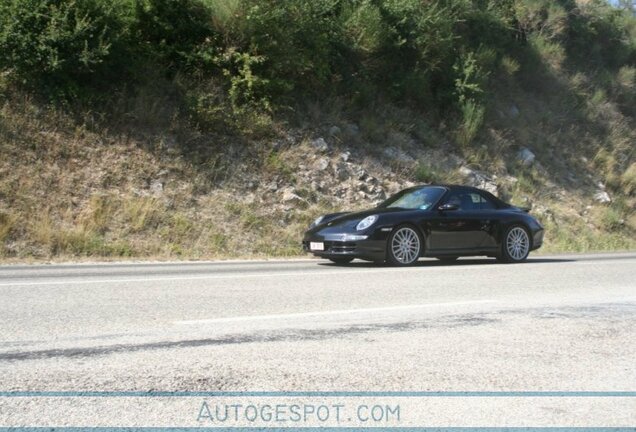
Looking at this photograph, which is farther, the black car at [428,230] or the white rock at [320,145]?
the white rock at [320,145]

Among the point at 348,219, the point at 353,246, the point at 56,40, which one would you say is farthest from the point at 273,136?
the point at 353,246

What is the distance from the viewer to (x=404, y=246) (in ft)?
41.1

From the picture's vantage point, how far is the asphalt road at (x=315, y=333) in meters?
4.85

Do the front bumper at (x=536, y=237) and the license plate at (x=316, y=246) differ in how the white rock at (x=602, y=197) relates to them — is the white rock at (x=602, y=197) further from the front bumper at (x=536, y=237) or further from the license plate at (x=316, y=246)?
the license plate at (x=316, y=246)

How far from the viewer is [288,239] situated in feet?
56.8

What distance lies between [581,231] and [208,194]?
11.1 meters

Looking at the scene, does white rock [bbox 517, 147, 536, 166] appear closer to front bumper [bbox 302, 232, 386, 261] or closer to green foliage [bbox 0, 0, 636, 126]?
green foliage [bbox 0, 0, 636, 126]

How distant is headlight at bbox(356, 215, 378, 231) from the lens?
484 inches

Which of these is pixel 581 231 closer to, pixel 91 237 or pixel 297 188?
pixel 297 188

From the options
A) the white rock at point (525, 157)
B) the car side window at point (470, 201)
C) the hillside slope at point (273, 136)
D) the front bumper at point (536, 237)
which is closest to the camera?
the car side window at point (470, 201)

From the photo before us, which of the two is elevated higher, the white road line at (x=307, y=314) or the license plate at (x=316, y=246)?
the license plate at (x=316, y=246)

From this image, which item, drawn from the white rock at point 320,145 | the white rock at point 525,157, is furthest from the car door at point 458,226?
the white rock at point 525,157

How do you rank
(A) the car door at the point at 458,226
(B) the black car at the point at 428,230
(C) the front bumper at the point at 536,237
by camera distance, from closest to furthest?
(B) the black car at the point at 428,230
(A) the car door at the point at 458,226
(C) the front bumper at the point at 536,237

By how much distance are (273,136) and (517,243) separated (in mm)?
8151
